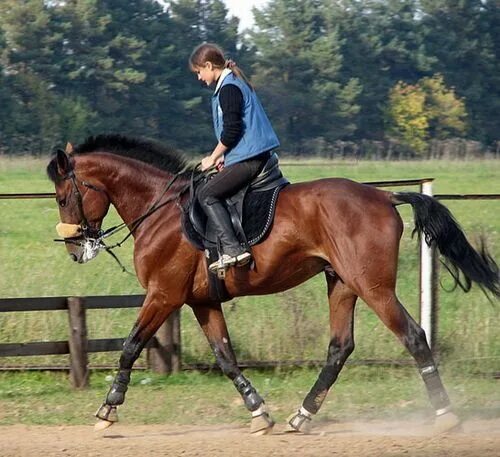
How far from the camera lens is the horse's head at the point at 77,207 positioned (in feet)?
27.7

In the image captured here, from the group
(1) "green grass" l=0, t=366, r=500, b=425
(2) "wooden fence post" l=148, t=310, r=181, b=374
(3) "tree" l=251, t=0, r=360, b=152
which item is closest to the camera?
(1) "green grass" l=0, t=366, r=500, b=425

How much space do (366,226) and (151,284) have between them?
5.69ft

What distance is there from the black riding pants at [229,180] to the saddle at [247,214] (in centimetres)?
6

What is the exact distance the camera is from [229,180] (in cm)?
802

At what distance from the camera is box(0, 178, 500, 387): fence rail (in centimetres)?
997

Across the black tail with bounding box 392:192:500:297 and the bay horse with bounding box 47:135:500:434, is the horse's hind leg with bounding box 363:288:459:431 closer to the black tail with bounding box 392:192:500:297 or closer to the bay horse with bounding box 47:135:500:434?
the bay horse with bounding box 47:135:500:434

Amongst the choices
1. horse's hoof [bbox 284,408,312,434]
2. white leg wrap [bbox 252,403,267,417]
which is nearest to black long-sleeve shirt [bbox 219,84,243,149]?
white leg wrap [bbox 252,403,267,417]

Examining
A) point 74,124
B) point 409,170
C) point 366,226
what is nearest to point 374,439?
point 366,226

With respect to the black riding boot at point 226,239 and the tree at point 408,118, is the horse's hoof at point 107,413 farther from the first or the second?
the tree at point 408,118

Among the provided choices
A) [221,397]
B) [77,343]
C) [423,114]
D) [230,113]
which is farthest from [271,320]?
[423,114]

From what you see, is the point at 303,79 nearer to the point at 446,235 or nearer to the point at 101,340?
the point at 101,340

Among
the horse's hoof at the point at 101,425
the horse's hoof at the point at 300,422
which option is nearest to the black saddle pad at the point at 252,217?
the horse's hoof at the point at 300,422

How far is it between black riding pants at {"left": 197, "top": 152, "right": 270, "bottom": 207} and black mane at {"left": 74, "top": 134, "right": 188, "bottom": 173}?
2.27 ft

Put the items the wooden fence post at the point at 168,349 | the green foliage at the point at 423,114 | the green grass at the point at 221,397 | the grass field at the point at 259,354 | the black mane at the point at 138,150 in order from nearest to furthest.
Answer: the black mane at the point at 138,150, the green grass at the point at 221,397, the grass field at the point at 259,354, the wooden fence post at the point at 168,349, the green foliage at the point at 423,114
